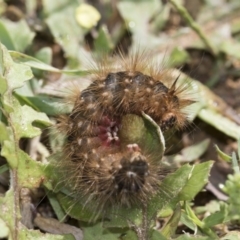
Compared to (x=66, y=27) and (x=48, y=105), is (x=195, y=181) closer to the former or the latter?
(x=48, y=105)

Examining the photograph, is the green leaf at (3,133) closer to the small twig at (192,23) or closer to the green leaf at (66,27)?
the green leaf at (66,27)

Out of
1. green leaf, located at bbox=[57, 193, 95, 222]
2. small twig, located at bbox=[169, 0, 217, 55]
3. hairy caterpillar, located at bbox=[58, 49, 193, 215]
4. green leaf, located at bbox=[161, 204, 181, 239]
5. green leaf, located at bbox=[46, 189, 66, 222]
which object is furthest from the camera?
small twig, located at bbox=[169, 0, 217, 55]

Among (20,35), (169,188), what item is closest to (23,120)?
(169,188)

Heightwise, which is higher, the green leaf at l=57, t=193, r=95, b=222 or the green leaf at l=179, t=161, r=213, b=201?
the green leaf at l=179, t=161, r=213, b=201

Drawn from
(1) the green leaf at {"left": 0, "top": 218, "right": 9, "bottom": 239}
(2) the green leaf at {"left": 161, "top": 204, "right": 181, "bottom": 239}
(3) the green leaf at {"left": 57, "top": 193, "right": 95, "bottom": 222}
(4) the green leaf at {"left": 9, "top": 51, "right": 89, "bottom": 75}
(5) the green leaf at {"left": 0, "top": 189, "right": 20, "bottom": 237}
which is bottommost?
(3) the green leaf at {"left": 57, "top": 193, "right": 95, "bottom": 222}

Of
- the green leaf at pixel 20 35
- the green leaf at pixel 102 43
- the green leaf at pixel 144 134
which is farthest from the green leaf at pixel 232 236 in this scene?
the green leaf at pixel 20 35

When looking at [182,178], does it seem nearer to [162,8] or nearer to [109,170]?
[109,170]

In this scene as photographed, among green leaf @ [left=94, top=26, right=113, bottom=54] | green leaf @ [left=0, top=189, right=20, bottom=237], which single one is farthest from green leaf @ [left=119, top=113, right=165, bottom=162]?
green leaf @ [left=94, top=26, right=113, bottom=54]

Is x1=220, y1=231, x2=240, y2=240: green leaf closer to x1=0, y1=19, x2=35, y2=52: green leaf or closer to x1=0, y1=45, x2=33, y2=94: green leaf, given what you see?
x1=0, y1=45, x2=33, y2=94: green leaf
